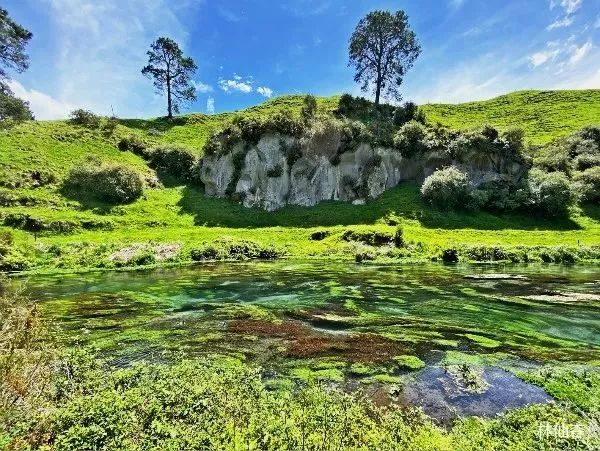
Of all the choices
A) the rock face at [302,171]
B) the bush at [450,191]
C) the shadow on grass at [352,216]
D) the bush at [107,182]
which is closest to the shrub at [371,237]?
the shadow on grass at [352,216]

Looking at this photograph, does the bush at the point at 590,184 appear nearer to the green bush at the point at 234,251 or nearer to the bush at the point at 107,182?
the green bush at the point at 234,251

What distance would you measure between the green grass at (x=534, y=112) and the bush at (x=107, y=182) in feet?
219

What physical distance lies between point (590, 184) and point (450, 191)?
85.0 feet

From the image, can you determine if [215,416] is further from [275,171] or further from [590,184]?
[590,184]

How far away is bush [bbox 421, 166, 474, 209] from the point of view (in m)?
64.2

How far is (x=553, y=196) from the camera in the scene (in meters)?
63.2

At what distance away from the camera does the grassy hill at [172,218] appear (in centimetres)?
4753

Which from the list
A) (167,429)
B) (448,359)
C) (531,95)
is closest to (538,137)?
(531,95)

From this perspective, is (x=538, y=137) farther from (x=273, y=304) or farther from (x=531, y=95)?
(x=273, y=304)

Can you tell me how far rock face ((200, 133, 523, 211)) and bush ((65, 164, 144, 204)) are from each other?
1234 cm

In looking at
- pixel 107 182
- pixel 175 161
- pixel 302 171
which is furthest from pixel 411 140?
pixel 107 182

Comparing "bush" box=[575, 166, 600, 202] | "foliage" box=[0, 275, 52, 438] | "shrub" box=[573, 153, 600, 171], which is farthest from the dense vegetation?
"shrub" box=[573, 153, 600, 171]

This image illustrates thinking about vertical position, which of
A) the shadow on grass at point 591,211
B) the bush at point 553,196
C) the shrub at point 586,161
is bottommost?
the shadow on grass at point 591,211

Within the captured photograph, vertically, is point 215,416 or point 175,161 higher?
point 175,161
